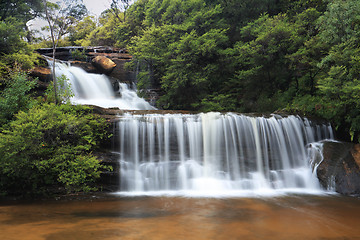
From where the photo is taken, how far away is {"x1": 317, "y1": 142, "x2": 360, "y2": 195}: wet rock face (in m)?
8.39

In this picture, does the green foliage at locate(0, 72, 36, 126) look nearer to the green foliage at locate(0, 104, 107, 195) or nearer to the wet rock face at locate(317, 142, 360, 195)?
the green foliage at locate(0, 104, 107, 195)

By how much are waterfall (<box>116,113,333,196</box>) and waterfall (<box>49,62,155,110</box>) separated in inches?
319

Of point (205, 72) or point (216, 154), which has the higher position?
point (205, 72)

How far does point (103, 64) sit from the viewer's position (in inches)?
817

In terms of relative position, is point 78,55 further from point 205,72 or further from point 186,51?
point 205,72

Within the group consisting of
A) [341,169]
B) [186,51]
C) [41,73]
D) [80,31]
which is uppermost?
[80,31]

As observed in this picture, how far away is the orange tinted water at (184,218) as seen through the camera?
4.85 metres

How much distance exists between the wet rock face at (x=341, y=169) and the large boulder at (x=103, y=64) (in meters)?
17.1

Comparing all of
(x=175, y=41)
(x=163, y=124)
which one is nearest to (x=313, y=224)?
(x=163, y=124)

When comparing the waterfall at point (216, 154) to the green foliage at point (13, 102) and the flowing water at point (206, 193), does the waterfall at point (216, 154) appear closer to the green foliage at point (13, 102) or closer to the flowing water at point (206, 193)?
the flowing water at point (206, 193)

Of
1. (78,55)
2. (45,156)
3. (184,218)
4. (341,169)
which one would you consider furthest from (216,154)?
(78,55)

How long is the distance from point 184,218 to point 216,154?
470cm

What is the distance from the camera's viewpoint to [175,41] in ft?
59.5

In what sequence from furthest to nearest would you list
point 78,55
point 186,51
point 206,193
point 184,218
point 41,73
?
point 78,55 < point 186,51 < point 41,73 < point 206,193 < point 184,218
